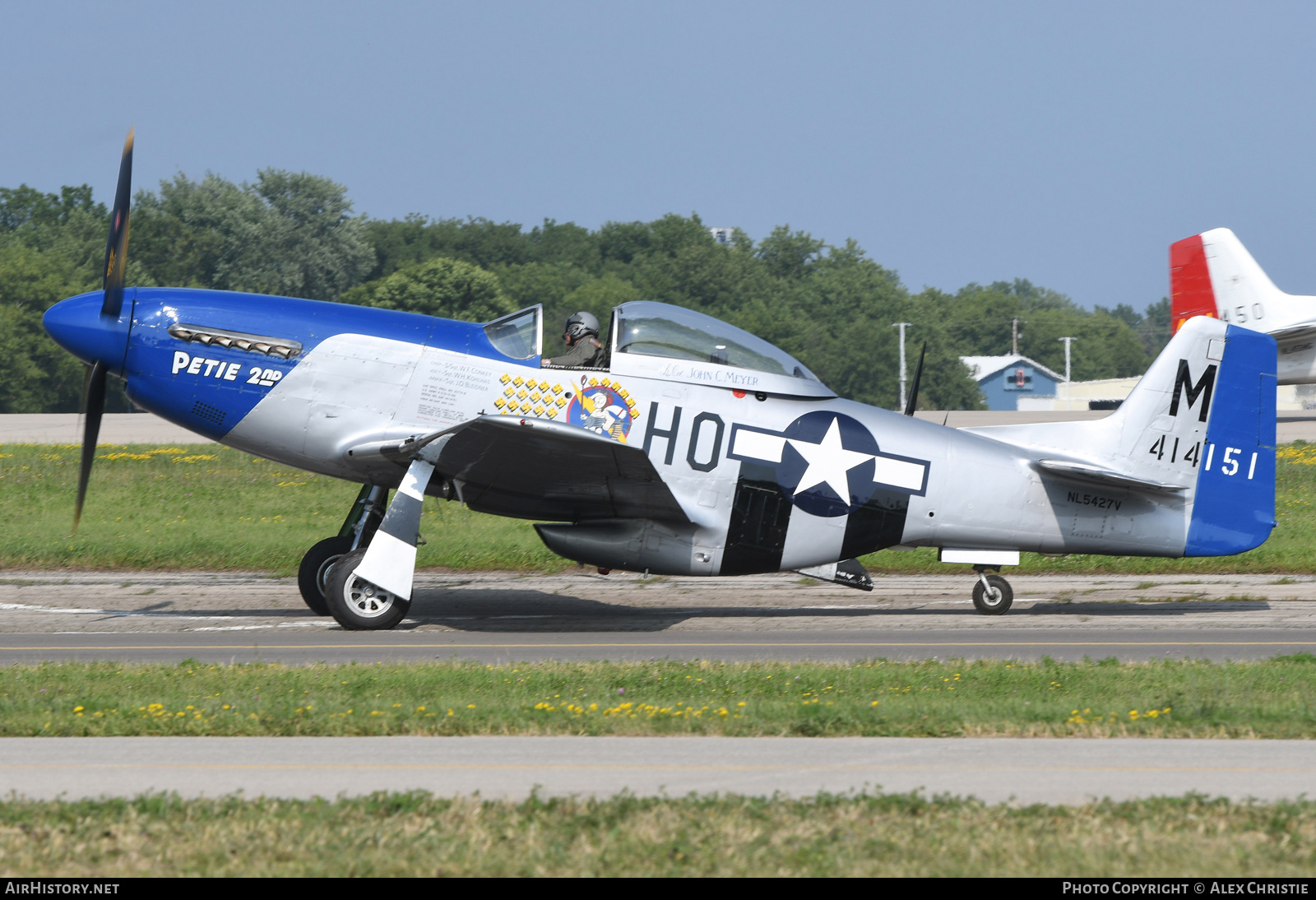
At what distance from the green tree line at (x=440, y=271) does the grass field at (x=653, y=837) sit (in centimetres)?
6064

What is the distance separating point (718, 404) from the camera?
1140 centimetres

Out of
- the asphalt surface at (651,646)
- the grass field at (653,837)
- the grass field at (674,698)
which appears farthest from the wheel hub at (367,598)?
the grass field at (653,837)

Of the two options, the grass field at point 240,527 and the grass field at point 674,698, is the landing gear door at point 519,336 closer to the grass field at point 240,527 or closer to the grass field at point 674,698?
the grass field at point 674,698

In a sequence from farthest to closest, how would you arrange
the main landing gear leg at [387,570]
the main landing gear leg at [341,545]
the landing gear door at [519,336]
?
the main landing gear leg at [341,545] < the landing gear door at [519,336] < the main landing gear leg at [387,570]

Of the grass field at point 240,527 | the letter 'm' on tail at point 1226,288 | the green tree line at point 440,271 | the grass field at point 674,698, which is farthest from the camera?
the green tree line at point 440,271

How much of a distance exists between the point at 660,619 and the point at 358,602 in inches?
123

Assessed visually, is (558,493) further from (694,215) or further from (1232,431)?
(694,215)

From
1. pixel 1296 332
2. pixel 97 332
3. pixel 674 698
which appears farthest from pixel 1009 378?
pixel 674 698

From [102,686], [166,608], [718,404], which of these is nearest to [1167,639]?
[718,404]

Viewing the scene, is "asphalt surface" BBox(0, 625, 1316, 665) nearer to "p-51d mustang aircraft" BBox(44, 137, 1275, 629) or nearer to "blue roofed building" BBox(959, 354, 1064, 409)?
"p-51d mustang aircraft" BBox(44, 137, 1275, 629)

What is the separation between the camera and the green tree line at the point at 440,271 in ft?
227

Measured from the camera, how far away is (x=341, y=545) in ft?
39.9

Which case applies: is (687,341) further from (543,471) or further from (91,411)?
(91,411)

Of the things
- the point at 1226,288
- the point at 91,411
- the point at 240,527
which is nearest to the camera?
the point at 91,411
